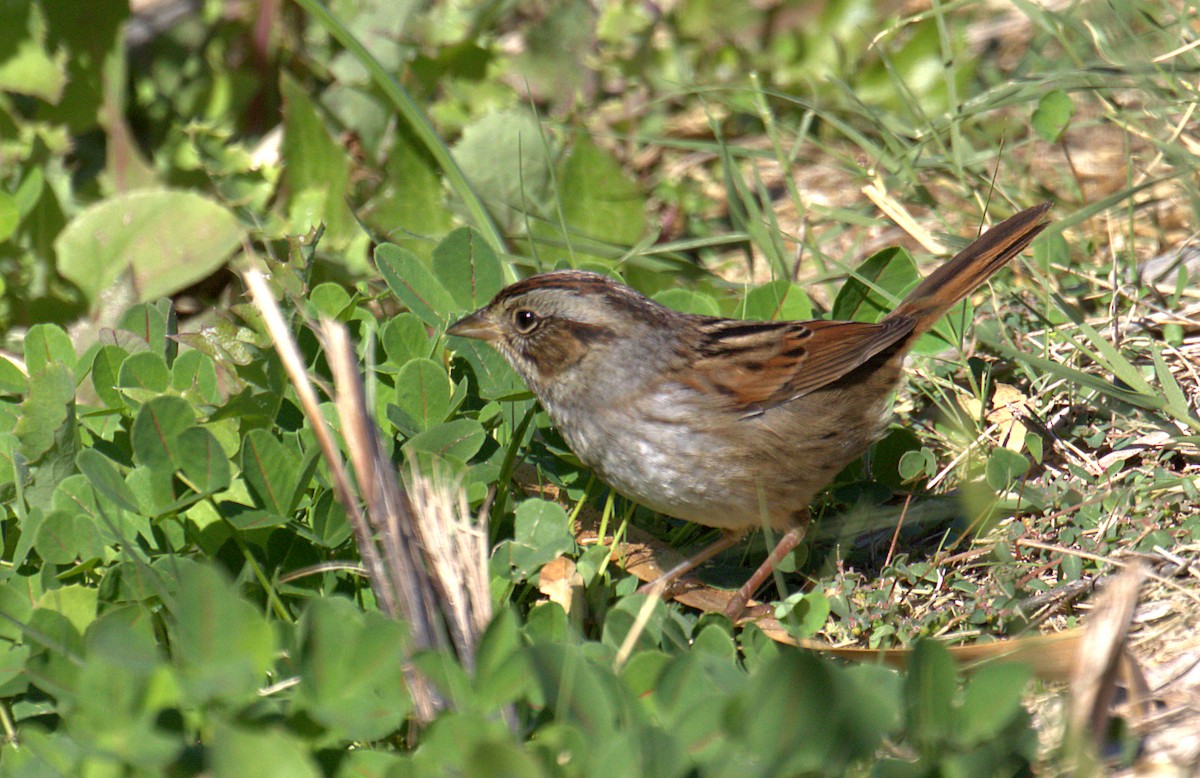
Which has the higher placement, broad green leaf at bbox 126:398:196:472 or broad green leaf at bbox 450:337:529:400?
broad green leaf at bbox 126:398:196:472

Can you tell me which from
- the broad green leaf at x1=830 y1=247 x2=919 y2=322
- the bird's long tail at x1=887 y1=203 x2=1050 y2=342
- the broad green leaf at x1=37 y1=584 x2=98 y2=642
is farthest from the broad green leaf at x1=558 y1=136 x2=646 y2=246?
the broad green leaf at x1=37 y1=584 x2=98 y2=642

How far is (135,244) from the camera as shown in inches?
153

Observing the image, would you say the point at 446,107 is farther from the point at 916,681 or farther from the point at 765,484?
the point at 916,681

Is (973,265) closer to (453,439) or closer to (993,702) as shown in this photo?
(453,439)

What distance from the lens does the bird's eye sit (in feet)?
10.4

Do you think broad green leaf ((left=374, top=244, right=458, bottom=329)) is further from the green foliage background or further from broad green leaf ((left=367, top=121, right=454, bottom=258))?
broad green leaf ((left=367, top=121, right=454, bottom=258))

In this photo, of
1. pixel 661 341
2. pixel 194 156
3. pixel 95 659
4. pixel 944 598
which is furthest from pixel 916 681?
pixel 194 156

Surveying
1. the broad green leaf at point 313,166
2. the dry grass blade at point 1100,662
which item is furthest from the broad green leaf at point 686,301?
the dry grass blade at point 1100,662

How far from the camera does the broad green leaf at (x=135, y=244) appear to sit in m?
3.85

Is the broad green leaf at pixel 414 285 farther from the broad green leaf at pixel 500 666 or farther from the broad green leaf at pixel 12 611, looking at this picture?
the broad green leaf at pixel 500 666

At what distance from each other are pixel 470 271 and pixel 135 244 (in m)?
1.19

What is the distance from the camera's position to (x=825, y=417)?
122 inches

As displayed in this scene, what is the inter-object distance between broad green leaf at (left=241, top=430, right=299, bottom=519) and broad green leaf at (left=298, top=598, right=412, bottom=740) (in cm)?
63

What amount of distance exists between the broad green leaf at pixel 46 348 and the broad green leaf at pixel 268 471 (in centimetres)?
79
